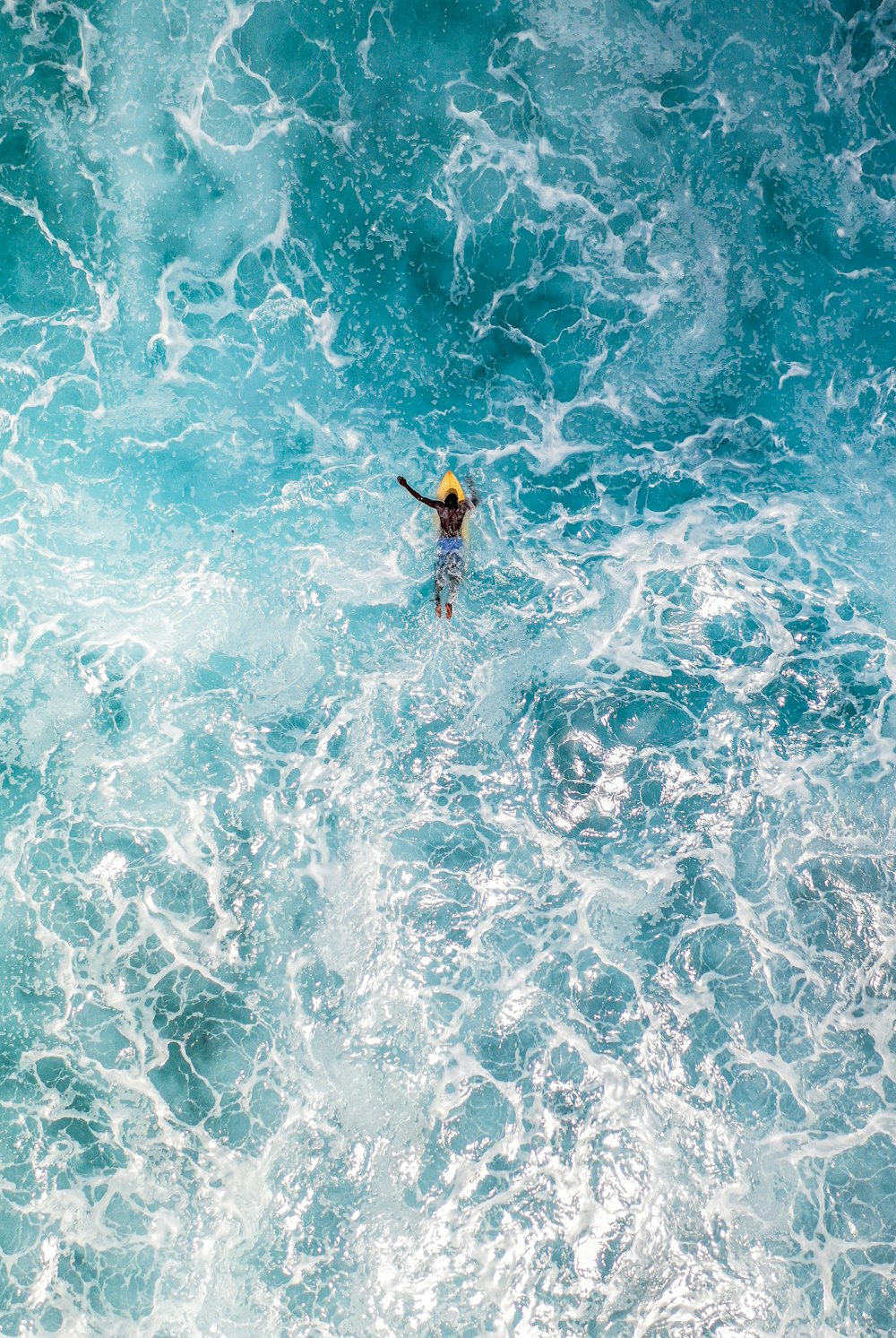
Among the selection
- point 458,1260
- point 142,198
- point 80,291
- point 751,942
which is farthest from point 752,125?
point 458,1260

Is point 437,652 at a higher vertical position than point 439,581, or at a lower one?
lower

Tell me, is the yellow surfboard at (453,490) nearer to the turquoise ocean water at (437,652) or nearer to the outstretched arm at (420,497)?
the outstretched arm at (420,497)

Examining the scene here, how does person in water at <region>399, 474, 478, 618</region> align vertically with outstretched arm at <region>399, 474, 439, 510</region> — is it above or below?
below

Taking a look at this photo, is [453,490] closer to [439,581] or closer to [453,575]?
[453,575]

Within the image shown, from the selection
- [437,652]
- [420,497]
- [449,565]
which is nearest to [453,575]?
[449,565]

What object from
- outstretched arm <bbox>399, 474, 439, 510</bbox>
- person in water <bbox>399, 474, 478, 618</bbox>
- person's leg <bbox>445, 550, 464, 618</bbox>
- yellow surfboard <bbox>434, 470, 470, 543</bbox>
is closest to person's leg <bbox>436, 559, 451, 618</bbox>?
person in water <bbox>399, 474, 478, 618</bbox>

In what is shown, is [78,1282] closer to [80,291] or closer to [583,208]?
[80,291]

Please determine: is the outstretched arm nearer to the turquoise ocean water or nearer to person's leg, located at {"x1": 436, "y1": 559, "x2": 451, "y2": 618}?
the turquoise ocean water
